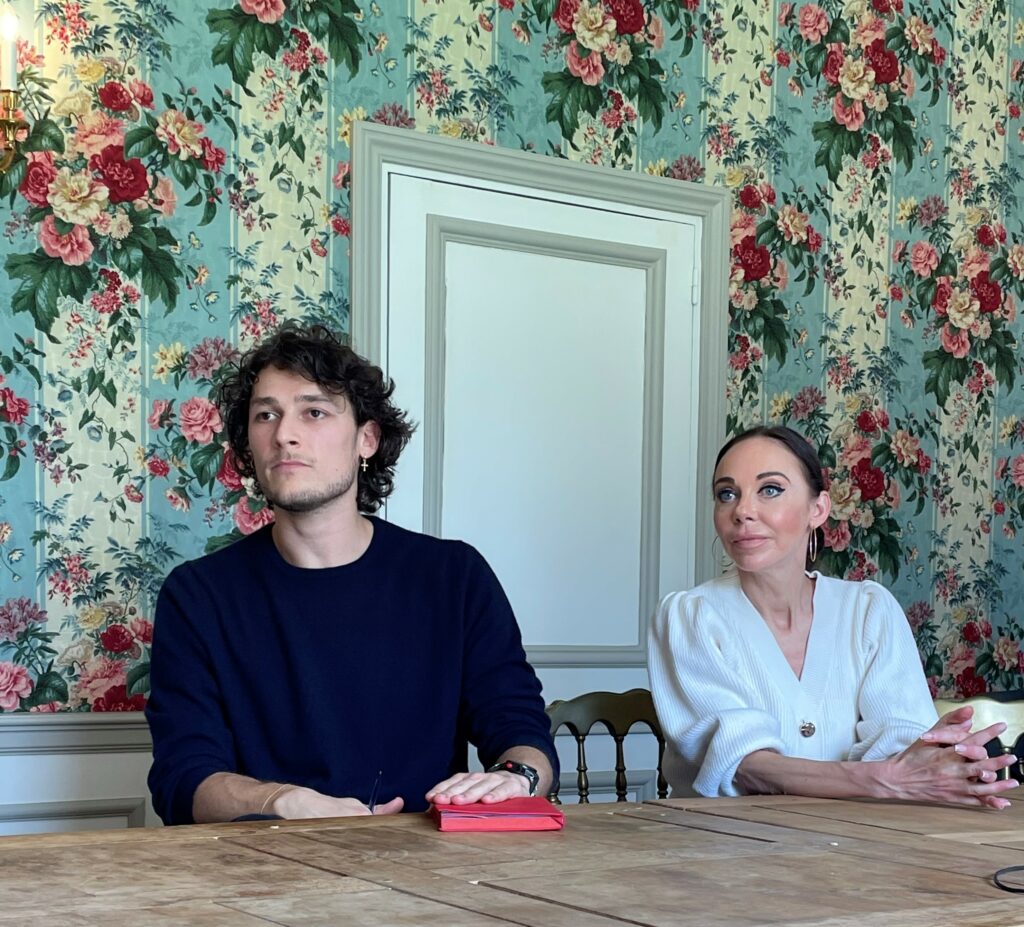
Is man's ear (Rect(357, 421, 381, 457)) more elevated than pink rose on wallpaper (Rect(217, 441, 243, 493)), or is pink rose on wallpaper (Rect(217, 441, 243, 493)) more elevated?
man's ear (Rect(357, 421, 381, 457))

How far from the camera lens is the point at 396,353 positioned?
3.13m

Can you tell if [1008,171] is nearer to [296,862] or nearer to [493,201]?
[493,201]

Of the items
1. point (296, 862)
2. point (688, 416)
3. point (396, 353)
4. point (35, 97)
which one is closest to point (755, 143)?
point (688, 416)

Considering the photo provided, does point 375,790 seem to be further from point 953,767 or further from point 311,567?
point 953,767

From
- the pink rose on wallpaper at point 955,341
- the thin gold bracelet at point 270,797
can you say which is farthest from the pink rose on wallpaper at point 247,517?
the pink rose on wallpaper at point 955,341

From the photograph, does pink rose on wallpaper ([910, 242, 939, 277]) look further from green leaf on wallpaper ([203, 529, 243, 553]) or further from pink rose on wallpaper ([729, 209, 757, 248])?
green leaf on wallpaper ([203, 529, 243, 553])

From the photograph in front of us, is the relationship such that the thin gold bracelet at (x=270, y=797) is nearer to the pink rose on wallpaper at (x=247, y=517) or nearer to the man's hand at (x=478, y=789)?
the man's hand at (x=478, y=789)

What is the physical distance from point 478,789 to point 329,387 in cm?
82

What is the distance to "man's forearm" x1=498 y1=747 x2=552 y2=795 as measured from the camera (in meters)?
2.09

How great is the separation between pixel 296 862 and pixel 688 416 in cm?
235

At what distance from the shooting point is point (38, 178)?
2688 mm

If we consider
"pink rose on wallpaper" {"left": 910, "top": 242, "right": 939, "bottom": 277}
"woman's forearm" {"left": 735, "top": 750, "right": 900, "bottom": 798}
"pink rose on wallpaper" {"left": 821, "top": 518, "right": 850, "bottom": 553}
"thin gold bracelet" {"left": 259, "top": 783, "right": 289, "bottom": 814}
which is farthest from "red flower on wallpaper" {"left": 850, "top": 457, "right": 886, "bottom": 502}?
"thin gold bracelet" {"left": 259, "top": 783, "right": 289, "bottom": 814}

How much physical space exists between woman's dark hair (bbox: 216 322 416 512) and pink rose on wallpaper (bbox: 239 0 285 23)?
30.1 inches

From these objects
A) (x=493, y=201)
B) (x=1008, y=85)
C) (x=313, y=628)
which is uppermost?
(x=1008, y=85)
